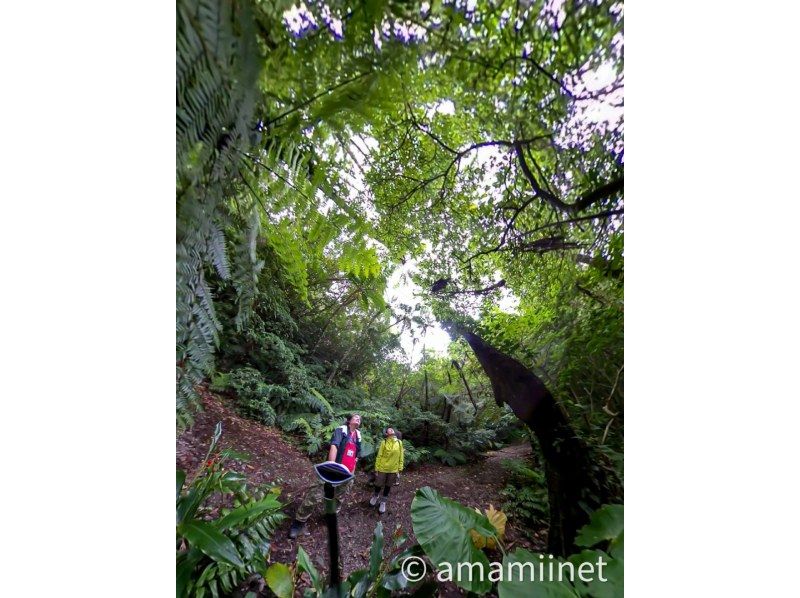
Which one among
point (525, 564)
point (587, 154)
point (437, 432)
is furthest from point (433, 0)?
point (525, 564)

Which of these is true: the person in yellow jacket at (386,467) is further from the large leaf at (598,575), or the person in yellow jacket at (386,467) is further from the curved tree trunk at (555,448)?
the large leaf at (598,575)

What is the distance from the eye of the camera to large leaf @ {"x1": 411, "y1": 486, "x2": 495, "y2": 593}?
749 millimetres

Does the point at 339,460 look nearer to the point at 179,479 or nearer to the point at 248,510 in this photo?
the point at 248,510

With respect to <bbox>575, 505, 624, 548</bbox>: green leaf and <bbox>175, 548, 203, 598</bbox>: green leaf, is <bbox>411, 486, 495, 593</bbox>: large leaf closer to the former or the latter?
<bbox>575, 505, 624, 548</bbox>: green leaf

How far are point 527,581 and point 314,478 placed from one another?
51 centimetres

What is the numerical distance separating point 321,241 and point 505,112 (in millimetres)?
501

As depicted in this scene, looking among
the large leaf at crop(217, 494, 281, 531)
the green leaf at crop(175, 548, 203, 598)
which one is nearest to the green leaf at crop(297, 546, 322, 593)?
the large leaf at crop(217, 494, 281, 531)

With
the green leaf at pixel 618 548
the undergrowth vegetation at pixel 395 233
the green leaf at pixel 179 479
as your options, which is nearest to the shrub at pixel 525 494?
the undergrowth vegetation at pixel 395 233

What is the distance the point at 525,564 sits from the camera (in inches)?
29.2

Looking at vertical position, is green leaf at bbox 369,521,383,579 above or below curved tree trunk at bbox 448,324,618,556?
below

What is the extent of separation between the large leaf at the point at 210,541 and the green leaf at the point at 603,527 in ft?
2.38

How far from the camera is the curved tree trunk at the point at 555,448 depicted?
2.57 ft

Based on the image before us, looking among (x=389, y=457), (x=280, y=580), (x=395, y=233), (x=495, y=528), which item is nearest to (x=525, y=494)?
(x=495, y=528)

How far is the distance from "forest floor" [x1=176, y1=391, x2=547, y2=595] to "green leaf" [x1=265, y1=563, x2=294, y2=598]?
0.14 feet
